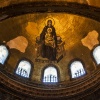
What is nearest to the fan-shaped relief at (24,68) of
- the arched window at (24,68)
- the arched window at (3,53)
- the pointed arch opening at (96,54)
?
the arched window at (24,68)

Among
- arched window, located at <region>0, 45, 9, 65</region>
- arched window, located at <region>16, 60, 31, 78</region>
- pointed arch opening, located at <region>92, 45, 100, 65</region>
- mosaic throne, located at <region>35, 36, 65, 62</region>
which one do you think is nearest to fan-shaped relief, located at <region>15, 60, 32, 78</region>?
arched window, located at <region>16, 60, 31, 78</region>

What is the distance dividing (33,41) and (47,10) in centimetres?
255

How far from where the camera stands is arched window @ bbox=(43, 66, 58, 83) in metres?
18.2

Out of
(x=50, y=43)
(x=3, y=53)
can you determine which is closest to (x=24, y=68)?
(x=3, y=53)

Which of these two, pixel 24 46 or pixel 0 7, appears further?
pixel 24 46

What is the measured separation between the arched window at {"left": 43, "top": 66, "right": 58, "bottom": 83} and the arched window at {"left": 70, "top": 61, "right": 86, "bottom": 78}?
985mm

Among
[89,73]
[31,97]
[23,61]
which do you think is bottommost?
[31,97]

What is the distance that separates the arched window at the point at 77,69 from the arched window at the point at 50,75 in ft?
3.23

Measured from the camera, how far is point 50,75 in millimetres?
18391

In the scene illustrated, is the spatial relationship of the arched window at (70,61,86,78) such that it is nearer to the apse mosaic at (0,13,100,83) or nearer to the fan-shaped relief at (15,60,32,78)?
the apse mosaic at (0,13,100,83)

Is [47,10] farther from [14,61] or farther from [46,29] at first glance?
[14,61]

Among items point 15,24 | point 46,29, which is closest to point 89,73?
point 46,29

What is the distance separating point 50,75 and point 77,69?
1575 millimetres

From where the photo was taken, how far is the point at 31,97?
16766 mm
